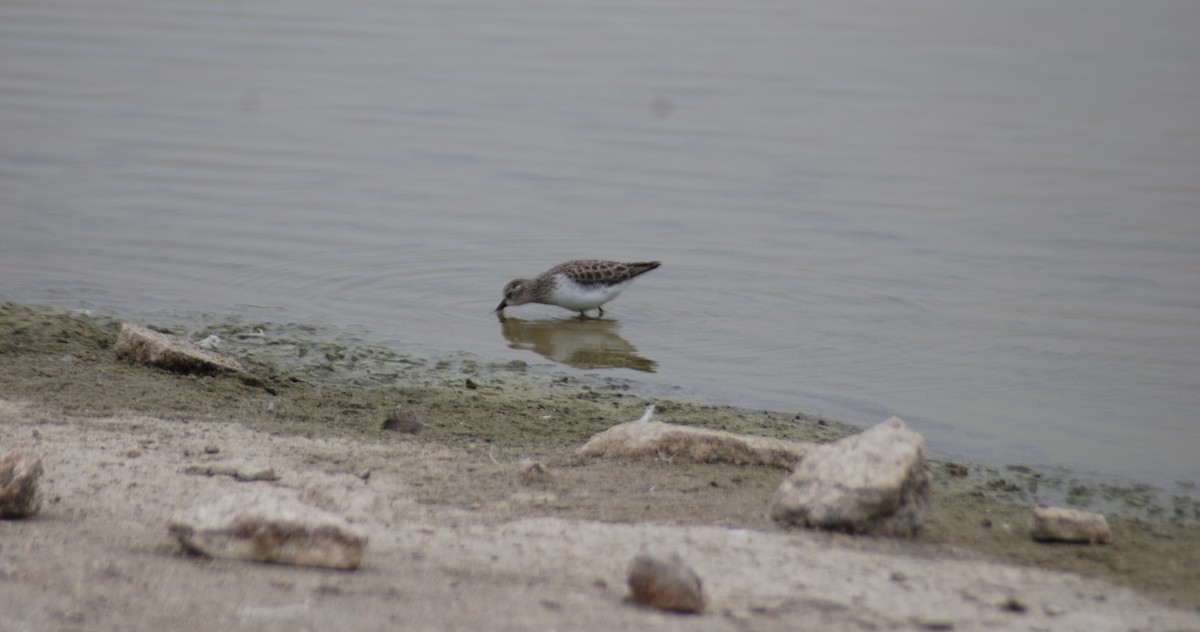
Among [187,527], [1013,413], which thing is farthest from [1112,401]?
[187,527]

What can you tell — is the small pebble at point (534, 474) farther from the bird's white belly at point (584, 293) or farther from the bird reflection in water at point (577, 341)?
the bird's white belly at point (584, 293)

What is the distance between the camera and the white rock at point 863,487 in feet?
16.3

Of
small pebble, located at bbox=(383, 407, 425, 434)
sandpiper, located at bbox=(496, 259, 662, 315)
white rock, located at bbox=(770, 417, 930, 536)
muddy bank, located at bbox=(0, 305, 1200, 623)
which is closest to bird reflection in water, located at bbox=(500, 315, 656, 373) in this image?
sandpiper, located at bbox=(496, 259, 662, 315)

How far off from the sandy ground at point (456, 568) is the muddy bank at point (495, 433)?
35 mm

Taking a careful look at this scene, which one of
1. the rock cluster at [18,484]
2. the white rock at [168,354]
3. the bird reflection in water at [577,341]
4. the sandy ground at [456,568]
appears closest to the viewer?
the sandy ground at [456,568]

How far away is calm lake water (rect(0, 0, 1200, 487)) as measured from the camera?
8812 millimetres

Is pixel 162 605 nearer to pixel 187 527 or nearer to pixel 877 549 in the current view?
pixel 187 527

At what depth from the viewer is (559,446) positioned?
6504mm

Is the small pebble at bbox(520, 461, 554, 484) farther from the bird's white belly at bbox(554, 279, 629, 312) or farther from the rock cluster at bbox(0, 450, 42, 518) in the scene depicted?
the bird's white belly at bbox(554, 279, 629, 312)

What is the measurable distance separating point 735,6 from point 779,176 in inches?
338

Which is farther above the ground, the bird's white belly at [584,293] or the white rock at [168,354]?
A: the bird's white belly at [584,293]

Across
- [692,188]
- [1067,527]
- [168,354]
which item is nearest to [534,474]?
[1067,527]

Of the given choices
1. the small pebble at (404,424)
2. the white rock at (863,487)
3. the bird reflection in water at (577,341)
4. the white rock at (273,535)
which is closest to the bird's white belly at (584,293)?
the bird reflection in water at (577,341)

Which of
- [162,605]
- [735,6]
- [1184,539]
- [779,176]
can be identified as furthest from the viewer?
[735,6]
